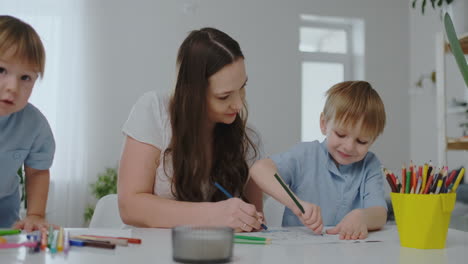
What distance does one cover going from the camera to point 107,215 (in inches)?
54.9

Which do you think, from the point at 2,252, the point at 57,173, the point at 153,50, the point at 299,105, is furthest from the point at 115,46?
the point at 2,252

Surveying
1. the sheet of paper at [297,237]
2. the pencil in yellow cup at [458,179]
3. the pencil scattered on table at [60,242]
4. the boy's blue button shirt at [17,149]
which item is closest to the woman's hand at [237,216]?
the sheet of paper at [297,237]

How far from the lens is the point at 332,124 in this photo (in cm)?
134

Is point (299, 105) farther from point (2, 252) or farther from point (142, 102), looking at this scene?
point (2, 252)

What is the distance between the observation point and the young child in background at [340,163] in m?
1.29

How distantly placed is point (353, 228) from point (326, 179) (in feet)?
1.27

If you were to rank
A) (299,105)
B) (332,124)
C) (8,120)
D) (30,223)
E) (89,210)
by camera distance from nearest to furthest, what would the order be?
(30,223), (8,120), (332,124), (89,210), (299,105)

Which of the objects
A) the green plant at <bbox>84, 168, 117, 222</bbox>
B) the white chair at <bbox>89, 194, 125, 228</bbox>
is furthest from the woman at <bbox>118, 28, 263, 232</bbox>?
the green plant at <bbox>84, 168, 117, 222</bbox>

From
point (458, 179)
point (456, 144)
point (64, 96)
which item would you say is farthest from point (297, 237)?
point (64, 96)

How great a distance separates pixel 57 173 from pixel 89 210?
429mm

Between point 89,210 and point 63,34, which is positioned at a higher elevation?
point 63,34

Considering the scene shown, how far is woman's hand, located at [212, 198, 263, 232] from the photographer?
1029 millimetres

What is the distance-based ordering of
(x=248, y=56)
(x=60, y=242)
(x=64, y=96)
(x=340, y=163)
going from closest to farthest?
(x=60, y=242) < (x=340, y=163) < (x=64, y=96) < (x=248, y=56)

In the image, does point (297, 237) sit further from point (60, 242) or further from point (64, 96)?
point (64, 96)
